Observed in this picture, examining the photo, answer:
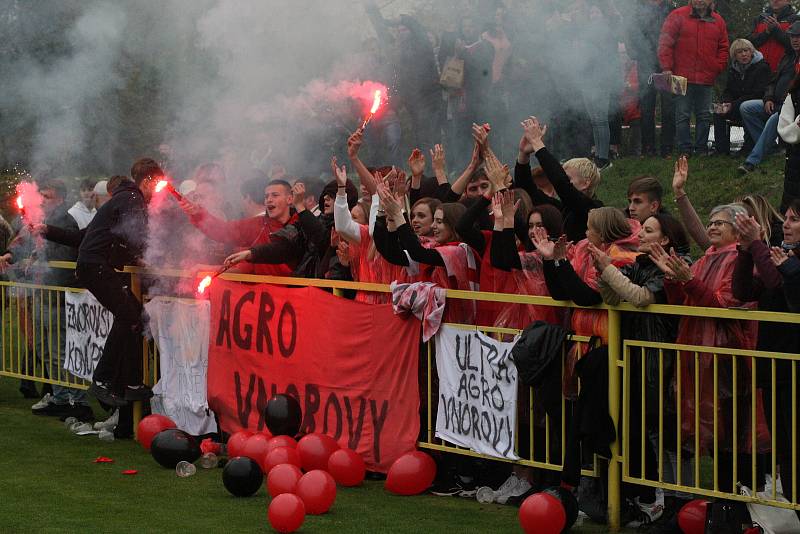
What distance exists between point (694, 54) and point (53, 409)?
7.10 meters

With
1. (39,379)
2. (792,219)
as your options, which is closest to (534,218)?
(792,219)

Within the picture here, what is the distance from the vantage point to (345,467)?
820cm

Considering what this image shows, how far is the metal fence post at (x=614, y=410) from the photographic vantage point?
22.9 feet

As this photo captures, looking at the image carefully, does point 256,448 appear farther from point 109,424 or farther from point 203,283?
point 109,424

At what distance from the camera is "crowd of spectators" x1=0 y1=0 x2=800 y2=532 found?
6738mm

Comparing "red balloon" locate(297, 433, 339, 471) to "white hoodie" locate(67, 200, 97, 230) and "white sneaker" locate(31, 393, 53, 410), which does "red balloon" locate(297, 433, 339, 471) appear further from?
"white hoodie" locate(67, 200, 97, 230)

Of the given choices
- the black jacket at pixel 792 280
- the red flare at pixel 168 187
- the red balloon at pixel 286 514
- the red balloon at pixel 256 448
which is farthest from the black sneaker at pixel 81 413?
the black jacket at pixel 792 280

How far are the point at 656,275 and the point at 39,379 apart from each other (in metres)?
6.68

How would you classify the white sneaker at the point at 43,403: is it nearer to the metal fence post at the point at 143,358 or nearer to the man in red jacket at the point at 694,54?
the metal fence post at the point at 143,358

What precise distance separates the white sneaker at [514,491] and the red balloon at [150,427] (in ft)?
9.63

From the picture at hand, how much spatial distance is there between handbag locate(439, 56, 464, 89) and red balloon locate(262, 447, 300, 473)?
4.51 meters

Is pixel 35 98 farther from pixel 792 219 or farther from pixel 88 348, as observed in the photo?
pixel 792 219

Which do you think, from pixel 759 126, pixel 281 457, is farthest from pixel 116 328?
pixel 759 126

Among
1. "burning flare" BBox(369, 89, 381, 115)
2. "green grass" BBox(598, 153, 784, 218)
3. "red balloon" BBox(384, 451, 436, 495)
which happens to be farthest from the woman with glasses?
"green grass" BBox(598, 153, 784, 218)
